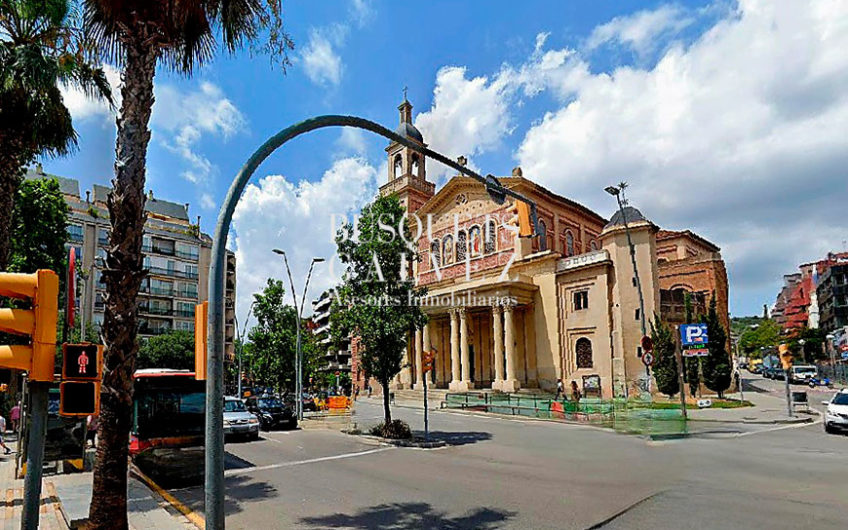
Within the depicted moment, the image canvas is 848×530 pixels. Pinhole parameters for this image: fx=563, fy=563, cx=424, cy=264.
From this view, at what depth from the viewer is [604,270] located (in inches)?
1658

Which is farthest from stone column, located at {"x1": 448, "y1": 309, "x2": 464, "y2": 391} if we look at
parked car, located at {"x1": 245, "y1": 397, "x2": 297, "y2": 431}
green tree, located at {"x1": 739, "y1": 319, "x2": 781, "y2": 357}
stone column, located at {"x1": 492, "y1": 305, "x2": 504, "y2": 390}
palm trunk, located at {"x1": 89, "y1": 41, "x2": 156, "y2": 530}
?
green tree, located at {"x1": 739, "y1": 319, "x2": 781, "y2": 357}

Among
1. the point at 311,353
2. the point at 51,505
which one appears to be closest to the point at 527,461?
the point at 51,505

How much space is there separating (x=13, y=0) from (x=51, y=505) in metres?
10.4

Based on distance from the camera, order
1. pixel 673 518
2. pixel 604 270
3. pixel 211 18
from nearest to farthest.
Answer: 1. pixel 673 518
2. pixel 211 18
3. pixel 604 270

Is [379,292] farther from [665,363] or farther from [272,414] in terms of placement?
[665,363]

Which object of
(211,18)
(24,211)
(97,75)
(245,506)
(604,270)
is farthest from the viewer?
(604,270)

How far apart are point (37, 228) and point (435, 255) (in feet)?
117

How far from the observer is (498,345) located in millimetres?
44625

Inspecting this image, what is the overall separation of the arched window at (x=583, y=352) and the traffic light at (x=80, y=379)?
4030 centimetres

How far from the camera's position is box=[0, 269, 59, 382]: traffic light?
5.33 m

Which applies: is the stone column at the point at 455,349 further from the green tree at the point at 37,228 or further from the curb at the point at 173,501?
the curb at the point at 173,501

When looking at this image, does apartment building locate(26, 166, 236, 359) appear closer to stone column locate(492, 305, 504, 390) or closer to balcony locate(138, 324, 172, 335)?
balcony locate(138, 324, 172, 335)

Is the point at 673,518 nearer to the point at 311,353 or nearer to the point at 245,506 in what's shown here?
the point at 245,506

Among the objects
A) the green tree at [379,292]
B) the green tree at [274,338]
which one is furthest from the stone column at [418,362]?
the green tree at [379,292]
